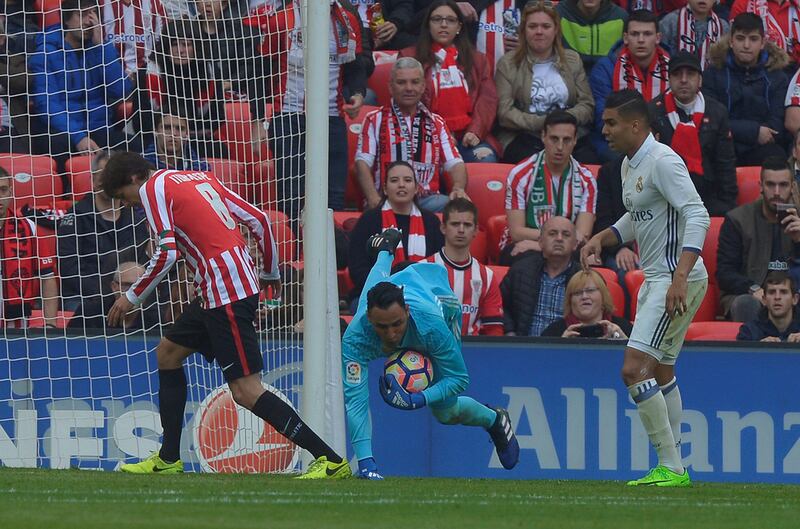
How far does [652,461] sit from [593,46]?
5013 millimetres

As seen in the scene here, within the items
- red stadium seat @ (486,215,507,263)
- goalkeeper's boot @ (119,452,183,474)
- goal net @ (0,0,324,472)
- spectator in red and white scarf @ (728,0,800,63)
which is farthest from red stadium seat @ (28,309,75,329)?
spectator in red and white scarf @ (728,0,800,63)

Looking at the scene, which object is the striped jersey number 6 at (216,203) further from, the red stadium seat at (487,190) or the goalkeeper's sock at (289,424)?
the red stadium seat at (487,190)

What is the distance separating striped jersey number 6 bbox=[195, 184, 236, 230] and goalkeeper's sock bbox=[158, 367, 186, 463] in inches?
37.9

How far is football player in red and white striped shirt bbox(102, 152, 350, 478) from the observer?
8266mm

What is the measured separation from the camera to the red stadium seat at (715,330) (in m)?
11.0

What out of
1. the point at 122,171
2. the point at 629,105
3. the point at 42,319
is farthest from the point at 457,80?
the point at 122,171

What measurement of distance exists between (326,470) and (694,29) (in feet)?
24.9

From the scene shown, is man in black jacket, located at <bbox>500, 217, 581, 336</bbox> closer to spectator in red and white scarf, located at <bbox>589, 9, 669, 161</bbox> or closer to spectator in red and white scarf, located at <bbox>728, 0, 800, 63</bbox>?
spectator in red and white scarf, located at <bbox>589, 9, 669, 161</bbox>

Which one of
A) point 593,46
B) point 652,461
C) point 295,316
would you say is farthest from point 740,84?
point 295,316

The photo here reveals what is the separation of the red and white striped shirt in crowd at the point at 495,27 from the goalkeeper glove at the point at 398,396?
6140 millimetres

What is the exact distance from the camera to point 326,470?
8328mm

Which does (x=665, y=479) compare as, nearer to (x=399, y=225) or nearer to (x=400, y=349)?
(x=400, y=349)

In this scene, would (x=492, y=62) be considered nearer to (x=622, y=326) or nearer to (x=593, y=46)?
(x=593, y=46)

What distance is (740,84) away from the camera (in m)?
13.7
